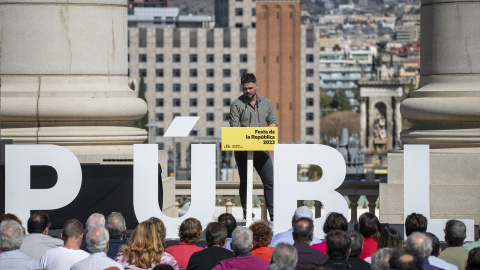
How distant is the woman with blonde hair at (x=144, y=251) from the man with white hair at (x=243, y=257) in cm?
72

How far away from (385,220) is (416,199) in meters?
1.82

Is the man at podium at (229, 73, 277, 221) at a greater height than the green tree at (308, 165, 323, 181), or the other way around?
the man at podium at (229, 73, 277, 221)

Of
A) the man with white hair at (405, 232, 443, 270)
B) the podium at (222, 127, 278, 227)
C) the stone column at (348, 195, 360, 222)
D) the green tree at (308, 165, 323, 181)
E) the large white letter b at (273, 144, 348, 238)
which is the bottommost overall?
the green tree at (308, 165, 323, 181)

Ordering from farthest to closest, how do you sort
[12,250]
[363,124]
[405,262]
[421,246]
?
[363,124] < [12,250] < [421,246] < [405,262]

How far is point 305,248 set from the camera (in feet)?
47.8

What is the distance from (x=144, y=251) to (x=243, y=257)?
3.66 ft

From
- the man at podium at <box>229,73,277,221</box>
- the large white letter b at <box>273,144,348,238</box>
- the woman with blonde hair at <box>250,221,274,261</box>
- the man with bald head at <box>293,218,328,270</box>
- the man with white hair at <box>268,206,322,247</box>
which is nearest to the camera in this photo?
the man with bald head at <box>293,218,328,270</box>

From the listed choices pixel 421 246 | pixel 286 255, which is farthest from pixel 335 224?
pixel 286 255

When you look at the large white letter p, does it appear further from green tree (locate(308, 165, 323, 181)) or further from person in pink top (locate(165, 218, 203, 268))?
green tree (locate(308, 165, 323, 181))

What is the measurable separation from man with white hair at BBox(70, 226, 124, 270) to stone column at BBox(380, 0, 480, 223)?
7.55 metres

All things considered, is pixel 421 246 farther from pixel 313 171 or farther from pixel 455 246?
pixel 313 171

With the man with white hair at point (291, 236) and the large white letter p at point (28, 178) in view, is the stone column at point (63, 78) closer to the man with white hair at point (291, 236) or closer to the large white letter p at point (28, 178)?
the large white letter p at point (28, 178)

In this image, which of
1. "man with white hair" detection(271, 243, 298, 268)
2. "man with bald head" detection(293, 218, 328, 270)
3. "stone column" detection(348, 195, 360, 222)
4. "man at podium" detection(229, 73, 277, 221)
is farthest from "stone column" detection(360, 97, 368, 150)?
"man with white hair" detection(271, 243, 298, 268)

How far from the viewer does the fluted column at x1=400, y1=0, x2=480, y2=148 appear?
67.4 feet
